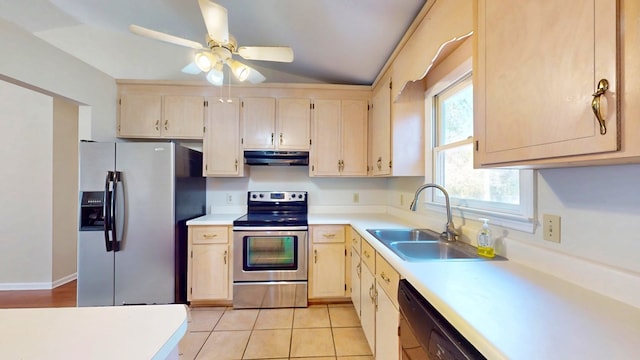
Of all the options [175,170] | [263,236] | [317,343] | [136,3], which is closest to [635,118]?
[317,343]

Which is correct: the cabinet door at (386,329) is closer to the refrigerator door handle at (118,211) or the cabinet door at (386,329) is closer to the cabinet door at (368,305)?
the cabinet door at (368,305)

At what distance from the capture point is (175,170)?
2.34m

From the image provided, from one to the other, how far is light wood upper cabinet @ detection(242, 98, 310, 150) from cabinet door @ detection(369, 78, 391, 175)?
75 centimetres

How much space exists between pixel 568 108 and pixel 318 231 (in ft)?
6.96

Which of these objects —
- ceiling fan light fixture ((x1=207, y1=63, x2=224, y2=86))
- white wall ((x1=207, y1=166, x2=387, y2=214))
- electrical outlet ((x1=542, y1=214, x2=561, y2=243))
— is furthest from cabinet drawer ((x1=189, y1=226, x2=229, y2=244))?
electrical outlet ((x1=542, y1=214, x2=561, y2=243))

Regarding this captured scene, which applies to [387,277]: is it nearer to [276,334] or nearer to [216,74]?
[276,334]

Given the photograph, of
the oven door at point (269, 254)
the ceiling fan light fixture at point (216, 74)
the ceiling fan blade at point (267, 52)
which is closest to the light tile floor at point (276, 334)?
the oven door at point (269, 254)

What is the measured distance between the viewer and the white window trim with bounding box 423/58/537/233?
1136 mm

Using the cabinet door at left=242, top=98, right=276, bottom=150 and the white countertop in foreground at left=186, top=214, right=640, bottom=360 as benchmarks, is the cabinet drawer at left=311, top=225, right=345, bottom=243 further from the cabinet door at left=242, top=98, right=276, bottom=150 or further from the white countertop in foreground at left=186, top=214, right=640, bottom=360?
the white countertop in foreground at left=186, top=214, right=640, bottom=360

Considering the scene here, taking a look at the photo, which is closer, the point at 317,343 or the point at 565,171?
the point at 565,171

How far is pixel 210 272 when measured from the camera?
2.50m

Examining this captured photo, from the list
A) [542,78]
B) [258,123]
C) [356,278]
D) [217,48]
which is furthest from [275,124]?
[542,78]

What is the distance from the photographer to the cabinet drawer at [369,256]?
1.67 meters

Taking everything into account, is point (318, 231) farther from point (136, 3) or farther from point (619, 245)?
point (136, 3)
